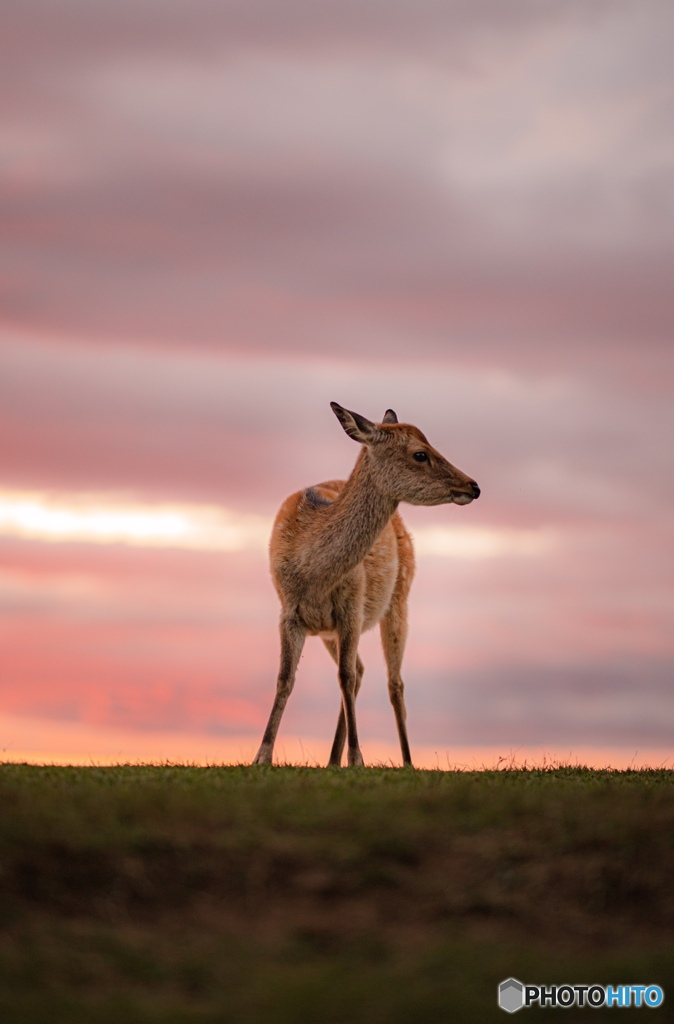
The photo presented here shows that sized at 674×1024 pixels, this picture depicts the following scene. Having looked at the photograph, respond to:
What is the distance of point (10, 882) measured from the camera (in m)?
7.65

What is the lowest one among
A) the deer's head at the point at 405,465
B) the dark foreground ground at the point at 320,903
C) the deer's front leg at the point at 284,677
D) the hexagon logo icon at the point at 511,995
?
the hexagon logo icon at the point at 511,995

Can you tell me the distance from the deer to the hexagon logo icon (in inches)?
267

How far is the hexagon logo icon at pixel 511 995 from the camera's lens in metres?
6.43

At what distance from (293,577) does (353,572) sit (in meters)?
0.63

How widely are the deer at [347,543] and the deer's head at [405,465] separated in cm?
1

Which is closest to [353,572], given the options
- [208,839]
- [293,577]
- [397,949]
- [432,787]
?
[293,577]

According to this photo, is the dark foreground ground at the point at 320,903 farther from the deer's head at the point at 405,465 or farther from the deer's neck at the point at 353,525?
the deer's head at the point at 405,465

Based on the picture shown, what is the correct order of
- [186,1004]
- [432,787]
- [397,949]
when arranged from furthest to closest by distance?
[432,787], [397,949], [186,1004]

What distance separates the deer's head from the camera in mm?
13789

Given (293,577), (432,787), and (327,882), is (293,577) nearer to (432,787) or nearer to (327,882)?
(432,787)

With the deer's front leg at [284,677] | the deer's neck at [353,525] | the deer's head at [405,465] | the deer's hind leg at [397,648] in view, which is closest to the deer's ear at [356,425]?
the deer's head at [405,465]

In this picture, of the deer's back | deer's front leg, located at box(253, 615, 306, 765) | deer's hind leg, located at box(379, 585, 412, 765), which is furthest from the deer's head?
deer's hind leg, located at box(379, 585, 412, 765)

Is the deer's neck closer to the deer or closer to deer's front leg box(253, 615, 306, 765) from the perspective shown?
the deer

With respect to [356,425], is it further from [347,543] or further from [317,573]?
[317,573]
